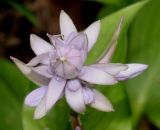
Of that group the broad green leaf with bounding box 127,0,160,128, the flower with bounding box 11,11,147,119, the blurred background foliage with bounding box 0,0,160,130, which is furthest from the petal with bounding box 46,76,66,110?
the broad green leaf with bounding box 127,0,160,128

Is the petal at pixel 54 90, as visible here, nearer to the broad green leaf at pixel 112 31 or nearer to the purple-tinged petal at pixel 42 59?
the purple-tinged petal at pixel 42 59

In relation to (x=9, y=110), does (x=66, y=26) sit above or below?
above

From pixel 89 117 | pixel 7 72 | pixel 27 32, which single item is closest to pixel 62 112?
pixel 89 117

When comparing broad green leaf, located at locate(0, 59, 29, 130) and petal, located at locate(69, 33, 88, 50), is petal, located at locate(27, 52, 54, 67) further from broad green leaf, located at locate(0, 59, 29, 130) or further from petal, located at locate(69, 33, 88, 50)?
broad green leaf, located at locate(0, 59, 29, 130)

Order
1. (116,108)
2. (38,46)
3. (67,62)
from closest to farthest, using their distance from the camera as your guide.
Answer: (67,62), (38,46), (116,108)

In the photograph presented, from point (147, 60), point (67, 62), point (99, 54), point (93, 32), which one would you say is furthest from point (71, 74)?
point (147, 60)

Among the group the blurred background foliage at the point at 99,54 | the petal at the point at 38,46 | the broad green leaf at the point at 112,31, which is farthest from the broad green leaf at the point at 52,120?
the petal at the point at 38,46

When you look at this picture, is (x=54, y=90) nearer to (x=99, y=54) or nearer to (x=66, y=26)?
(x=66, y=26)
